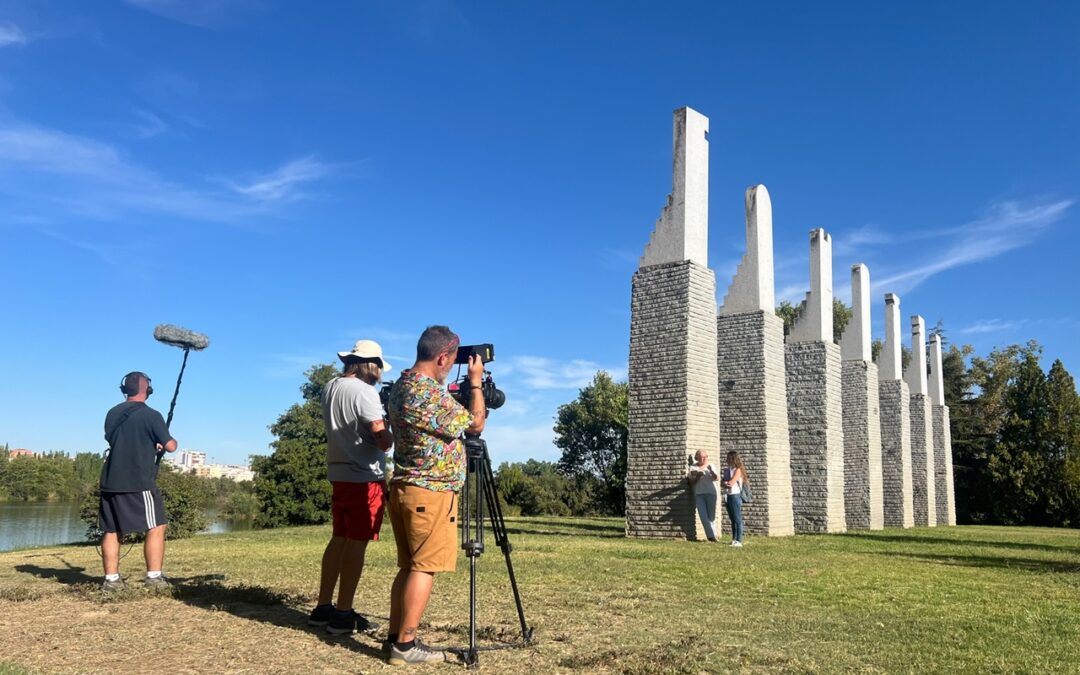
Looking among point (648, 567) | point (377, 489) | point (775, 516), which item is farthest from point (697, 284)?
point (377, 489)

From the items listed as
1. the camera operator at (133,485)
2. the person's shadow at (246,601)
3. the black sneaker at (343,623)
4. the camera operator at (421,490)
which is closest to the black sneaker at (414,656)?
the camera operator at (421,490)

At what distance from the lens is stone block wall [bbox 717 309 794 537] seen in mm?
17859

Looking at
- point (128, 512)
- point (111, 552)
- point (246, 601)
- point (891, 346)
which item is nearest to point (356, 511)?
point (246, 601)

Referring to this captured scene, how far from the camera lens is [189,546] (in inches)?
461

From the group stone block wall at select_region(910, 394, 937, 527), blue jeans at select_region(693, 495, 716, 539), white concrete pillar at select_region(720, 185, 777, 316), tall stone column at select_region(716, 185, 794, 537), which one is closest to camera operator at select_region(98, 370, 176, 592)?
blue jeans at select_region(693, 495, 716, 539)

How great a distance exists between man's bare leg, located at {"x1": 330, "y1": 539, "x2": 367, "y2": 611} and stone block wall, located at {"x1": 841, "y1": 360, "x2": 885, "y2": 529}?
22.1 meters

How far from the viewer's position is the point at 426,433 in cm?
420

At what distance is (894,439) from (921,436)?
16.7 feet

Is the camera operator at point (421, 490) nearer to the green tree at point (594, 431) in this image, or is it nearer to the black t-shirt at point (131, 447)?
the black t-shirt at point (131, 447)

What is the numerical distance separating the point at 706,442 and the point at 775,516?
12.9ft

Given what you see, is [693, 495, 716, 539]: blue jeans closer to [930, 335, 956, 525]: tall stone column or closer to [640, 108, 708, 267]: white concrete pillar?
[640, 108, 708, 267]: white concrete pillar

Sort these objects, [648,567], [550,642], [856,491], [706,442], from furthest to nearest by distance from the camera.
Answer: [856,491]
[706,442]
[648,567]
[550,642]

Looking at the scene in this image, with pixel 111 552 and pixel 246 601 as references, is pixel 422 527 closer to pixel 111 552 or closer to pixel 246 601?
pixel 246 601

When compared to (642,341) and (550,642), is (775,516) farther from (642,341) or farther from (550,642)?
(550,642)
